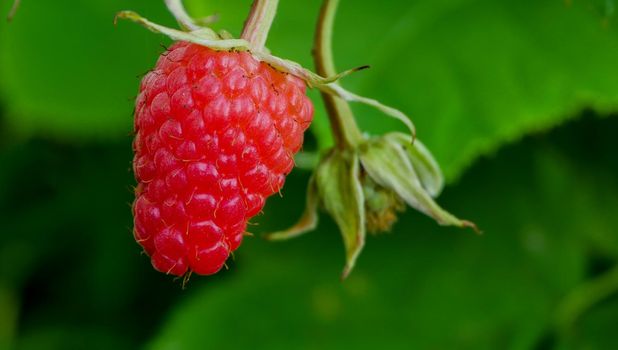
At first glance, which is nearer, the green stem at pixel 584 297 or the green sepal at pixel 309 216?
the green sepal at pixel 309 216

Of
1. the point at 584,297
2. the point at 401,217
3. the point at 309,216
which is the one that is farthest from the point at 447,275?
the point at 309,216

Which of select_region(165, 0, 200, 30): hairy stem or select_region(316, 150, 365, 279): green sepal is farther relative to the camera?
select_region(316, 150, 365, 279): green sepal

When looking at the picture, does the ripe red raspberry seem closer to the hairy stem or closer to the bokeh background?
the hairy stem

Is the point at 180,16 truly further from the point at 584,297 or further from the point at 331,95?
the point at 584,297

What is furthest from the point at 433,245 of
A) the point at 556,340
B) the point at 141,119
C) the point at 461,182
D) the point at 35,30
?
the point at 141,119

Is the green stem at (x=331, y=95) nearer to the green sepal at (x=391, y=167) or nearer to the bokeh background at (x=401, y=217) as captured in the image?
the green sepal at (x=391, y=167)

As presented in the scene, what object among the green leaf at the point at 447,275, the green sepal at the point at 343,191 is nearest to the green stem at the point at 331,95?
the green sepal at the point at 343,191

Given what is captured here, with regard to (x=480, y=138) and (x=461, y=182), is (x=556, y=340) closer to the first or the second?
(x=461, y=182)

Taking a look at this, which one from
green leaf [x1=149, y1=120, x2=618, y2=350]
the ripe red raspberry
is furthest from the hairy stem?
green leaf [x1=149, y1=120, x2=618, y2=350]
